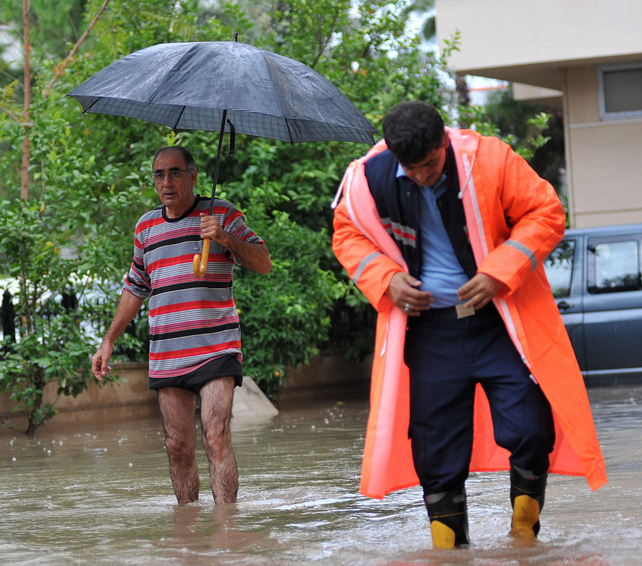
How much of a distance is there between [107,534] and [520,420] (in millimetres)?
2014

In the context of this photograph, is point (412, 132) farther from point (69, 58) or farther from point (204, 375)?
point (69, 58)

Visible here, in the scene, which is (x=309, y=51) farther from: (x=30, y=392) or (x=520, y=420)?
(x=520, y=420)

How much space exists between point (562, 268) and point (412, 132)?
8079 millimetres

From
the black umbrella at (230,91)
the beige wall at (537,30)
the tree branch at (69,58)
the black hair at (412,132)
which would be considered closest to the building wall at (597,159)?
the beige wall at (537,30)

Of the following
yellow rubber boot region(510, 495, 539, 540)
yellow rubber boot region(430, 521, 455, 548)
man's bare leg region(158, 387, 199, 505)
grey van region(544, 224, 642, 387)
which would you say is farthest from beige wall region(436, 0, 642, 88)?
yellow rubber boot region(430, 521, 455, 548)

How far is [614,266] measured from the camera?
36.1ft

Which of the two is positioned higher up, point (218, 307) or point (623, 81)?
point (623, 81)

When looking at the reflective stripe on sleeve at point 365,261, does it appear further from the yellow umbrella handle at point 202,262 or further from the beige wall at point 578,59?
the beige wall at point 578,59

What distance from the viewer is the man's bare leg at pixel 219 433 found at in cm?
497

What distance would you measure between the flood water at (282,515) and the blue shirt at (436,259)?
3.18 ft

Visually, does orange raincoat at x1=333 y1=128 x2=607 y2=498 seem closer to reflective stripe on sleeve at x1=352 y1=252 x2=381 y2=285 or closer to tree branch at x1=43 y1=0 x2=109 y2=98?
reflective stripe on sleeve at x1=352 y1=252 x2=381 y2=285

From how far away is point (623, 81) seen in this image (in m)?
14.8

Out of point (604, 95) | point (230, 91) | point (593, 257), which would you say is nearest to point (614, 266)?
point (593, 257)

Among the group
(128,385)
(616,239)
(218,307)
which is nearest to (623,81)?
(616,239)
